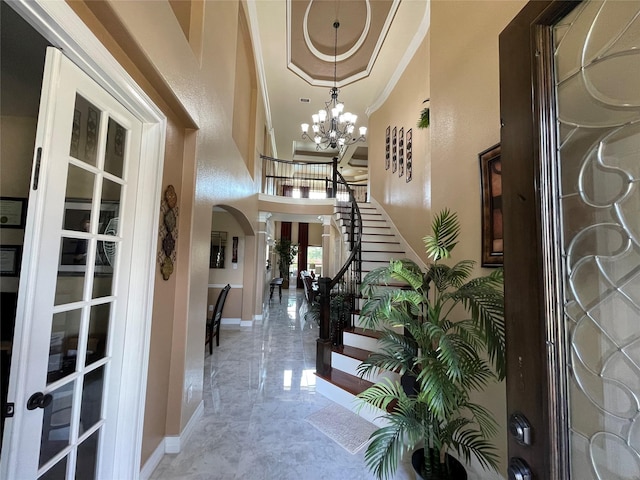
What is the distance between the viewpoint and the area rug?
2.24m

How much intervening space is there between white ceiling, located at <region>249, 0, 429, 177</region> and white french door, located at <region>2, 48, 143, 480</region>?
4390 millimetres

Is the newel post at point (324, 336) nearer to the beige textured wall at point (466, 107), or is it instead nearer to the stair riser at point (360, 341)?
the stair riser at point (360, 341)

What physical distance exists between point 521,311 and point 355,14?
5952 mm

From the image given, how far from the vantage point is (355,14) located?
490 cm

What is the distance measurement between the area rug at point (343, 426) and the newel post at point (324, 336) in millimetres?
445

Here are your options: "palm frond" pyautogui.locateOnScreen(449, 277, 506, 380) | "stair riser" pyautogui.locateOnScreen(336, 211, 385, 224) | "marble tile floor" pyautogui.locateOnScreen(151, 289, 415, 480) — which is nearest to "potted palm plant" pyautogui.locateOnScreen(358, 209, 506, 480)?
"palm frond" pyautogui.locateOnScreen(449, 277, 506, 380)

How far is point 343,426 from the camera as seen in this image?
8.08 ft

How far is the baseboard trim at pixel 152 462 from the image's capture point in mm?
1782

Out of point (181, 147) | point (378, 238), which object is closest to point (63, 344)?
point (181, 147)

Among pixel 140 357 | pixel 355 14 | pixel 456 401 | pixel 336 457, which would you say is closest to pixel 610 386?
pixel 456 401

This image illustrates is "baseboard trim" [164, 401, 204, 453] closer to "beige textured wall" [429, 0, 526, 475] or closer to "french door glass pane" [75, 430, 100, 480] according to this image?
"french door glass pane" [75, 430, 100, 480]

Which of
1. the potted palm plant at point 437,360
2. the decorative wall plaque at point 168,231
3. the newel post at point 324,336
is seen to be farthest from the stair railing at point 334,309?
the decorative wall plaque at point 168,231

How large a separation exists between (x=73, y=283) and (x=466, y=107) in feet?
8.81

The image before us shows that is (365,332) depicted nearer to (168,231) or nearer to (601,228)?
(168,231)
